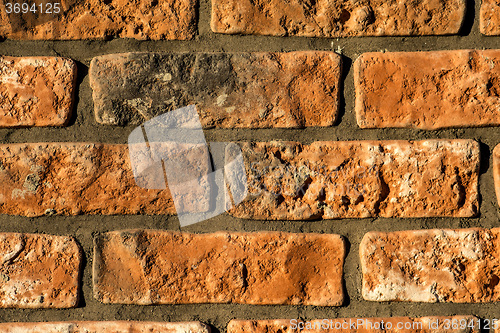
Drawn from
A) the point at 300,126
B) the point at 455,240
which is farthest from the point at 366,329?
the point at 300,126

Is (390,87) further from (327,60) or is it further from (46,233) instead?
(46,233)

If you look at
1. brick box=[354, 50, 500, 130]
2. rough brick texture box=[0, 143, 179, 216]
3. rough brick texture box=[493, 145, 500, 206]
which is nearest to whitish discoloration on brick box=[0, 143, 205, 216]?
rough brick texture box=[0, 143, 179, 216]

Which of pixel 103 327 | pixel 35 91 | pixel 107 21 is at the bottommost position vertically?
pixel 103 327

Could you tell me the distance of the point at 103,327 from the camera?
590 mm

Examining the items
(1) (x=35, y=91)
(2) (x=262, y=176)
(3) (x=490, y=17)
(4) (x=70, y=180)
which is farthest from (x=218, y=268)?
(3) (x=490, y=17)

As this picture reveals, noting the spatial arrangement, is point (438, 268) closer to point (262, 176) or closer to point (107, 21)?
point (262, 176)

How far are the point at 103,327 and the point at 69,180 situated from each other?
223 mm

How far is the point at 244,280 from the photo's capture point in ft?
1.93

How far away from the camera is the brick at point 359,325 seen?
590 millimetres

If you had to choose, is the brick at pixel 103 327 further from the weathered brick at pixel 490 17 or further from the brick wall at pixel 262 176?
the weathered brick at pixel 490 17

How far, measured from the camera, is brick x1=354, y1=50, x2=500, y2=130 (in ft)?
1.93

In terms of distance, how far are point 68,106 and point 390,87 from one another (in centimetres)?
48

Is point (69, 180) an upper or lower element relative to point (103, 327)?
upper

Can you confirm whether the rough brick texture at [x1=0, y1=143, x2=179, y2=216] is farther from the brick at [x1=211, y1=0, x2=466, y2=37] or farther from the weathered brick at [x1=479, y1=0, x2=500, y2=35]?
the weathered brick at [x1=479, y1=0, x2=500, y2=35]
